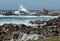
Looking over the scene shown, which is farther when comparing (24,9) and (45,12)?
(24,9)

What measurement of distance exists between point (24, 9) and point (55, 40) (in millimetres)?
90154

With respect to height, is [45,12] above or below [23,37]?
below

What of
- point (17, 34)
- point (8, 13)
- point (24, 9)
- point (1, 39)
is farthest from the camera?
point (24, 9)

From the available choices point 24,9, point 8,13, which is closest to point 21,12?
point 24,9

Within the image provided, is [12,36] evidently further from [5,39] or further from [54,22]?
[54,22]

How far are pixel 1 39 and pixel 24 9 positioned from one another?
270 feet

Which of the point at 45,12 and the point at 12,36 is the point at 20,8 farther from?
the point at 12,36

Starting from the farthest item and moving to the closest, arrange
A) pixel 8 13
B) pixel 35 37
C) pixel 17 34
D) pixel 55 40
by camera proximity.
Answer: pixel 8 13
pixel 17 34
pixel 35 37
pixel 55 40

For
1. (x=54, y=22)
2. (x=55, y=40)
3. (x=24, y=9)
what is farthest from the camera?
(x=24, y=9)

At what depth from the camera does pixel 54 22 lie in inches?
1656

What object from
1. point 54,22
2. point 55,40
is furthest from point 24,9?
point 55,40

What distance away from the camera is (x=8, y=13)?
90000 millimetres

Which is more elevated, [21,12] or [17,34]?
[17,34]

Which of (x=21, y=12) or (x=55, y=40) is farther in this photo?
(x=21, y=12)
